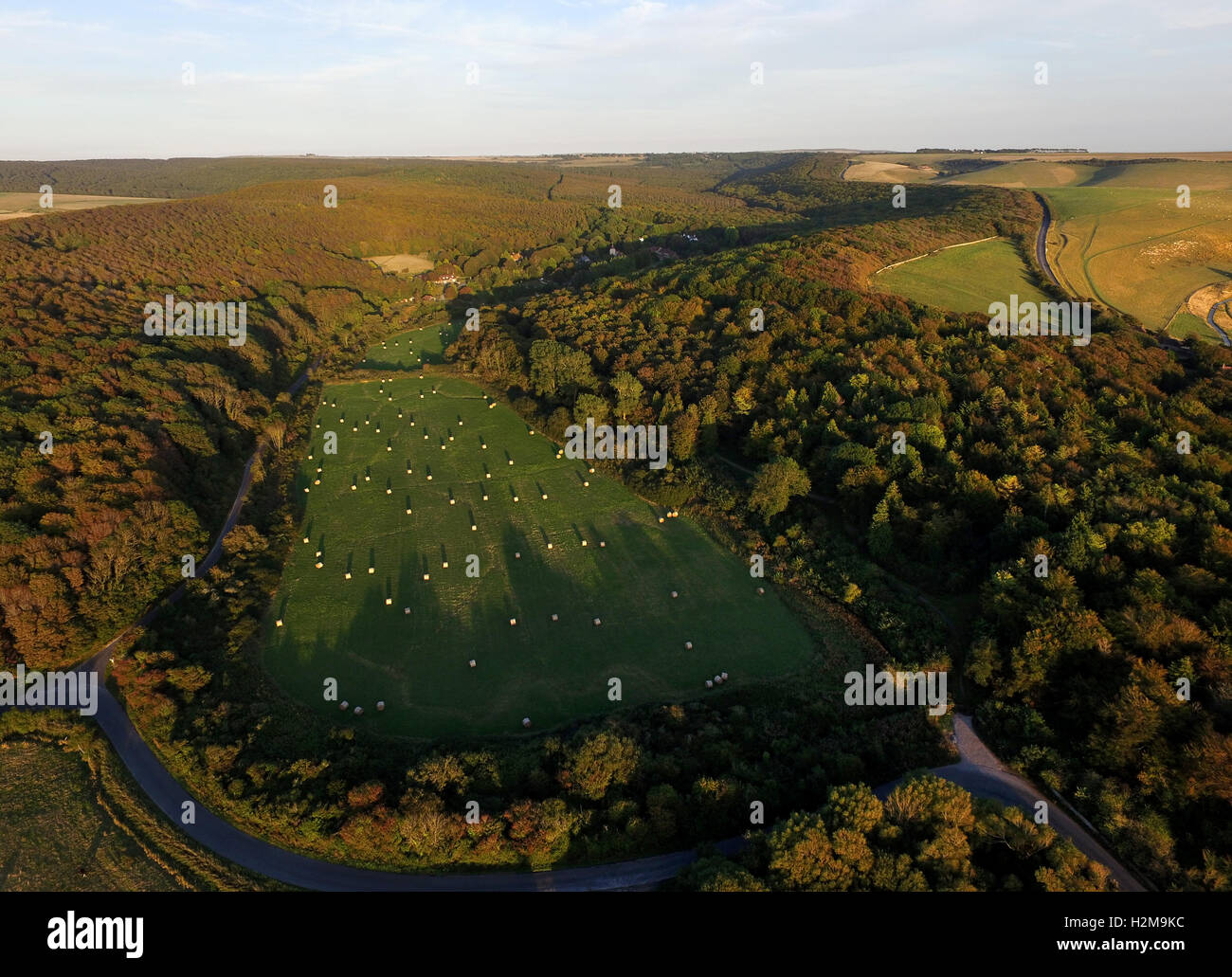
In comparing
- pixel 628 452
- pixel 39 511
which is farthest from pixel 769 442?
pixel 39 511

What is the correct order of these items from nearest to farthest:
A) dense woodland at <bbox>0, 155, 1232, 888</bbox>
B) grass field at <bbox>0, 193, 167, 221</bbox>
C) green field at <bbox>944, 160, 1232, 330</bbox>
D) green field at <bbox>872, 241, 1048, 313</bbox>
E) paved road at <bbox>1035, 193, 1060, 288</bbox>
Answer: dense woodland at <bbox>0, 155, 1232, 888</bbox>, green field at <bbox>944, 160, 1232, 330</bbox>, green field at <bbox>872, 241, 1048, 313</bbox>, paved road at <bbox>1035, 193, 1060, 288</bbox>, grass field at <bbox>0, 193, 167, 221</bbox>

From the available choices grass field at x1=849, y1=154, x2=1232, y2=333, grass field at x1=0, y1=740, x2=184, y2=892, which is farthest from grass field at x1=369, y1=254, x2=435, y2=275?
grass field at x1=0, y1=740, x2=184, y2=892

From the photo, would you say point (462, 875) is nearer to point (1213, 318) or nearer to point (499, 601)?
point (499, 601)

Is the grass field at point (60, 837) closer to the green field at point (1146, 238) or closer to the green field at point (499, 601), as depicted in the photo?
the green field at point (499, 601)

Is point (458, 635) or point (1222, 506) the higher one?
point (1222, 506)

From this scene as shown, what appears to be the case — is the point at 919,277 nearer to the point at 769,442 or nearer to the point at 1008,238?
the point at 1008,238

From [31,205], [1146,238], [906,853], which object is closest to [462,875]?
[906,853]

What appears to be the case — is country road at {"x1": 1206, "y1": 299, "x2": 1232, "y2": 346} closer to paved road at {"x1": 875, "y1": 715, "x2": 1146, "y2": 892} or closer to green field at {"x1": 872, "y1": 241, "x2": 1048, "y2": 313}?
green field at {"x1": 872, "y1": 241, "x2": 1048, "y2": 313}
